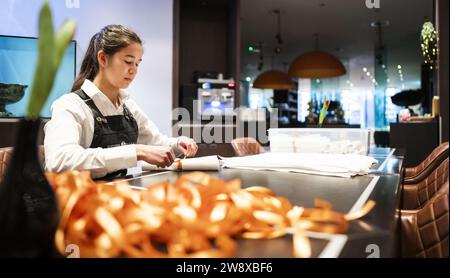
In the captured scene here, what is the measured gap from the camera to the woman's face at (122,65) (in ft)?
5.25

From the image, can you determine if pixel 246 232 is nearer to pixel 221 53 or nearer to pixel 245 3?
pixel 221 53

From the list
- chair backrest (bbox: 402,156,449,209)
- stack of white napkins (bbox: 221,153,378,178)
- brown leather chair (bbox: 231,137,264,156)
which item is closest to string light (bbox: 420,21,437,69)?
brown leather chair (bbox: 231,137,264,156)

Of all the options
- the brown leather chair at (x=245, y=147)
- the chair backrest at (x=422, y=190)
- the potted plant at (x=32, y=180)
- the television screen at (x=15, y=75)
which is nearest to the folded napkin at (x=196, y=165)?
the chair backrest at (x=422, y=190)

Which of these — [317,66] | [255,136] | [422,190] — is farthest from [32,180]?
[317,66]

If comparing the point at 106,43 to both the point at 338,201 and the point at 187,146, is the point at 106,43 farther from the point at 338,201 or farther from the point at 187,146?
the point at 338,201

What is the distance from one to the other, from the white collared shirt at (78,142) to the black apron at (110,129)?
0.02 m

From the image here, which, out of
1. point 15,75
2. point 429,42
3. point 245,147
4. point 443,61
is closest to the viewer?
point 245,147

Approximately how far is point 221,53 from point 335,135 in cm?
342

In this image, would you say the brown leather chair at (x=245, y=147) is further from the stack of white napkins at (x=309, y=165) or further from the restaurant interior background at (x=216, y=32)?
the stack of white napkins at (x=309, y=165)

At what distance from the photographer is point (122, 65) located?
1.61 metres

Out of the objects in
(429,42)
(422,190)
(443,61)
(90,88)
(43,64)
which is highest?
(429,42)

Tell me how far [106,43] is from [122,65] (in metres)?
0.11

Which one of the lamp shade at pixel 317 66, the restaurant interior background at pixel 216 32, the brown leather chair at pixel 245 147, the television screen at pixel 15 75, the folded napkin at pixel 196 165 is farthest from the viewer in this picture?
the lamp shade at pixel 317 66

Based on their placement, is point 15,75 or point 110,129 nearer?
point 110,129
